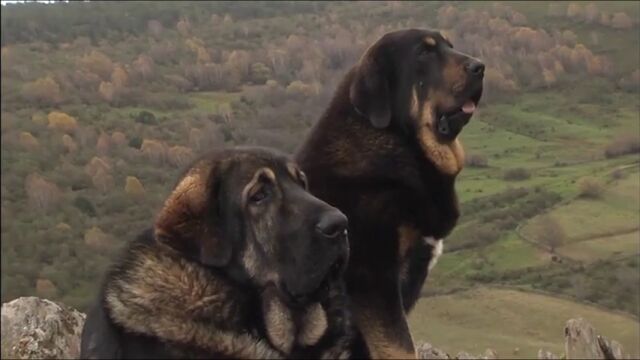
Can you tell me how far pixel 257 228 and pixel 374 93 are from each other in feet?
4.78

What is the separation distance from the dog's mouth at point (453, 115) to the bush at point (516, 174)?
63.9 ft

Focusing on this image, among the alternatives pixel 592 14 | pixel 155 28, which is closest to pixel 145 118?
pixel 155 28

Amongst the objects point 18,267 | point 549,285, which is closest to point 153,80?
point 18,267

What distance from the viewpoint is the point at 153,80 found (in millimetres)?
64500

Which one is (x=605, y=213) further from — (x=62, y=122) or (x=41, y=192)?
(x=62, y=122)

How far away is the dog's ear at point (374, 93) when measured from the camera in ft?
17.1

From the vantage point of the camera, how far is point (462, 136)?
8008 millimetres

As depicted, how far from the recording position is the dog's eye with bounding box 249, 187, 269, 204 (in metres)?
4.21

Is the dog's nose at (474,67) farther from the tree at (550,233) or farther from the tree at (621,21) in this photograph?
the tree at (550,233)

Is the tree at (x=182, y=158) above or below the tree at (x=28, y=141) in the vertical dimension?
above

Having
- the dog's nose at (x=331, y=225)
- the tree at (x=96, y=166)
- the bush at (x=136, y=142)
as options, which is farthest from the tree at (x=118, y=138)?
the dog's nose at (x=331, y=225)

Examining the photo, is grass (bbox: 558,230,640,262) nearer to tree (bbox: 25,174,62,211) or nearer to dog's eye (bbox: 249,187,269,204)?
dog's eye (bbox: 249,187,269,204)

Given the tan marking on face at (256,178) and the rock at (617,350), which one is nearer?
the tan marking on face at (256,178)

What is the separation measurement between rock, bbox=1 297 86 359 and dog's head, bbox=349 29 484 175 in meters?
2.30
